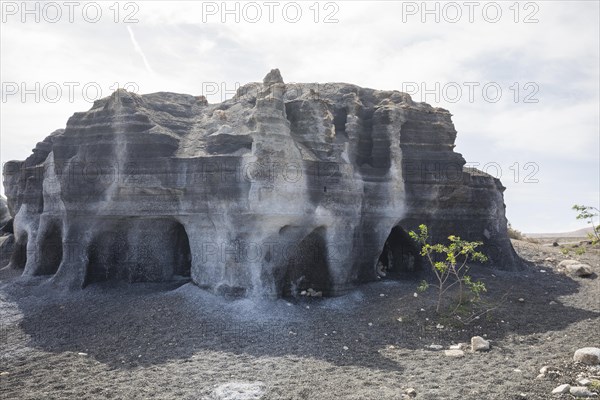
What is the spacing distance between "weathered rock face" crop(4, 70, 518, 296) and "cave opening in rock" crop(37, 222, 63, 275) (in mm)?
31

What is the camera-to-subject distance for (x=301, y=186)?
13648 mm

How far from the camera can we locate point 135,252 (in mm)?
15273

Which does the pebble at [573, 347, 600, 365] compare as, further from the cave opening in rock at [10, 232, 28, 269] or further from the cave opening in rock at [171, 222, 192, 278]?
the cave opening in rock at [10, 232, 28, 269]

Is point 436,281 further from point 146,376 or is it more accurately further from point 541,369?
point 146,376

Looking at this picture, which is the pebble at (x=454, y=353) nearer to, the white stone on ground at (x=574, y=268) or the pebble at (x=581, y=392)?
the pebble at (x=581, y=392)

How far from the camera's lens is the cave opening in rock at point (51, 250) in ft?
52.8

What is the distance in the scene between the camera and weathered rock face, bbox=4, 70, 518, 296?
44.1 feet

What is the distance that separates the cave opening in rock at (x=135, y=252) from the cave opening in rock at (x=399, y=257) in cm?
642

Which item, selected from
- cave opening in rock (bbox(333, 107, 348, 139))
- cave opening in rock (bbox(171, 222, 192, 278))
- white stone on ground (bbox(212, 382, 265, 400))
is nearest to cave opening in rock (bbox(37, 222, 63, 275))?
cave opening in rock (bbox(171, 222, 192, 278))

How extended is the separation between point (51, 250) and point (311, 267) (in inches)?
320

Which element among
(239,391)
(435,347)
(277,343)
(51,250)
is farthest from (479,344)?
(51,250)

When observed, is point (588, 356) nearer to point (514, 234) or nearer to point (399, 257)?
point (399, 257)

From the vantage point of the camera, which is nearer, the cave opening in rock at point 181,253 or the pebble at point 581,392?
the pebble at point 581,392

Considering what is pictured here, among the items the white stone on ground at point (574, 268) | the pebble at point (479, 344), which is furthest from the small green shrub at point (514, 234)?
the pebble at point (479, 344)
